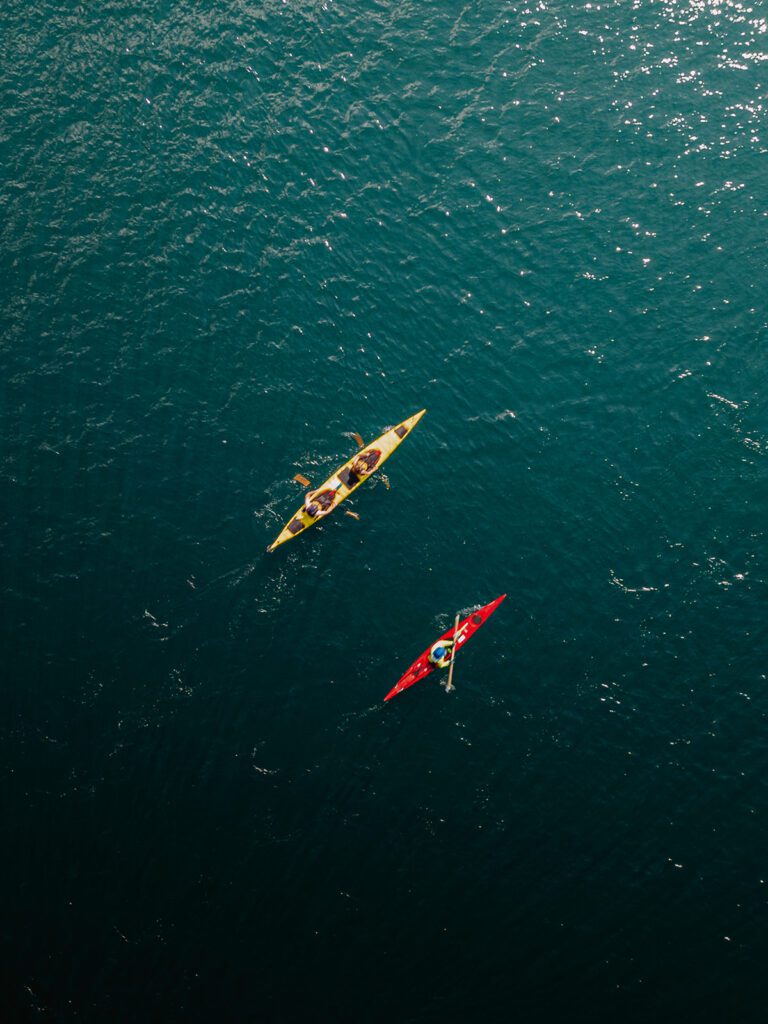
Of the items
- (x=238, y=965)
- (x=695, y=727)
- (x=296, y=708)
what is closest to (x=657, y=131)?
(x=695, y=727)

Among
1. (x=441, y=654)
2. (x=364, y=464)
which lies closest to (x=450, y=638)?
(x=441, y=654)

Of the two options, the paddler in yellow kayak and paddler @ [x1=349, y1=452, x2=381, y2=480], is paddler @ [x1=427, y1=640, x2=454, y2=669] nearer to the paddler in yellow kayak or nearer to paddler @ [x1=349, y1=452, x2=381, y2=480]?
the paddler in yellow kayak

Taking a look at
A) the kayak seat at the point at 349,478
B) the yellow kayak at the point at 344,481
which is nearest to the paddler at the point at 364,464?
the yellow kayak at the point at 344,481

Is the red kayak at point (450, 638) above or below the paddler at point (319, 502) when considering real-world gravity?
below

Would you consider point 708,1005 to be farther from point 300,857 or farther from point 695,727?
point 300,857

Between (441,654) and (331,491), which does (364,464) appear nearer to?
(331,491)

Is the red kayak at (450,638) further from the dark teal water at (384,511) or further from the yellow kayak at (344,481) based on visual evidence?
the yellow kayak at (344,481)

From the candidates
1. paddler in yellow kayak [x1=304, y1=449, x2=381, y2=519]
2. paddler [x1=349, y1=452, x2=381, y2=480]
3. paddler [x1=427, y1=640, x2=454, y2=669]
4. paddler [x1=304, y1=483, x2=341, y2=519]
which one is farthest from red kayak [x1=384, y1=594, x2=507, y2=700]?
paddler [x1=349, y1=452, x2=381, y2=480]
